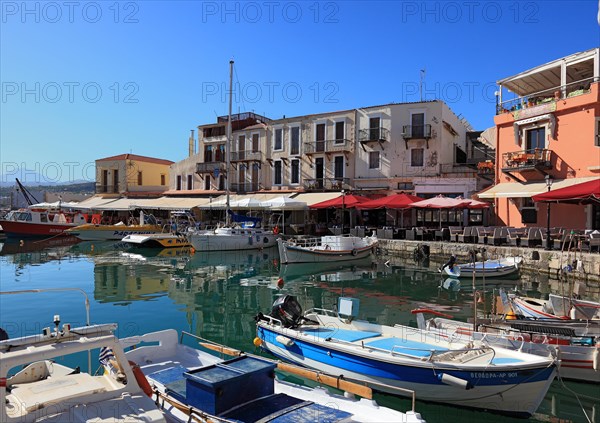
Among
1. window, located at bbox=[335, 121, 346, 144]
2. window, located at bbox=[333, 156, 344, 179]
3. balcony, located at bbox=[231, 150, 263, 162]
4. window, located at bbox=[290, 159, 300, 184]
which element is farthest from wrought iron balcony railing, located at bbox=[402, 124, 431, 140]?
balcony, located at bbox=[231, 150, 263, 162]

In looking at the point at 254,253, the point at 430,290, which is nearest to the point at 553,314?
the point at 430,290

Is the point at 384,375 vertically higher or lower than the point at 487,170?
lower

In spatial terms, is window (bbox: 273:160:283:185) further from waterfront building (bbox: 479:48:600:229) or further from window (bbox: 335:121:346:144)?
waterfront building (bbox: 479:48:600:229)

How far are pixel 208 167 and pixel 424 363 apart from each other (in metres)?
39.9

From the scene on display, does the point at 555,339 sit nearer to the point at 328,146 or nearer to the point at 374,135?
the point at 374,135

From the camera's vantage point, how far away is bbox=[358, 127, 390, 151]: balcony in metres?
35.6

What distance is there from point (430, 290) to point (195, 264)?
13574 mm

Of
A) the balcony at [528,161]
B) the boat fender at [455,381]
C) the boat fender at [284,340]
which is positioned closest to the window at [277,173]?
the balcony at [528,161]

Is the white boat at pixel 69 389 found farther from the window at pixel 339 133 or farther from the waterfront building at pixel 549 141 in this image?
the window at pixel 339 133

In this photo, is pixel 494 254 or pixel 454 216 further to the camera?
pixel 454 216

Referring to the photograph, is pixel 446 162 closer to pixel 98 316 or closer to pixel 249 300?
pixel 249 300

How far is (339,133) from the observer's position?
38062mm

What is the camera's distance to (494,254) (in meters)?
23.8

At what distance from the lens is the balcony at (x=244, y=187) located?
42.6 m
